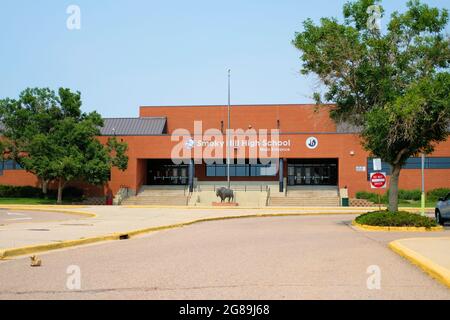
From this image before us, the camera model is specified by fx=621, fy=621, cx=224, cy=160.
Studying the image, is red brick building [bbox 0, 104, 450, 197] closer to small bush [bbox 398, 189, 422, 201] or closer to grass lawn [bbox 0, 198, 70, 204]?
small bush [bbox 398, 189, 422, 201]

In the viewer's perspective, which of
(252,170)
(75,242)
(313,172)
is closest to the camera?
(75,242)

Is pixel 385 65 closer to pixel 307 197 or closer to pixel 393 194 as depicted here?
pixel 393 194

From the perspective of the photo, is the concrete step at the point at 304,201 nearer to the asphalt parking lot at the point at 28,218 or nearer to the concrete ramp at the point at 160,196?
the concrete ramp at the point at 160,196

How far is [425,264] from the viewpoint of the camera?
10.7 m

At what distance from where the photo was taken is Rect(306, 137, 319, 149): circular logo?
195ft

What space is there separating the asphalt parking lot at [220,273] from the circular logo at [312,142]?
142 feet

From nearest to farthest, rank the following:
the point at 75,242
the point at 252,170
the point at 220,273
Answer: the point at 220,273 → the point at 75,242 → the point at 252,170

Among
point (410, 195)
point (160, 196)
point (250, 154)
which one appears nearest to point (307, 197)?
point (250, 154)

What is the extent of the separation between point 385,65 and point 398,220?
592 centimetres

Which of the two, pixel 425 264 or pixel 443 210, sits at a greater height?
pixel 443 210

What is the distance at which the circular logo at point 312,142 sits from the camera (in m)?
59.4

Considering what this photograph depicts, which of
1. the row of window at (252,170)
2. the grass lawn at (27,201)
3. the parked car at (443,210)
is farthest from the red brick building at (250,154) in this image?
the parked car at (443,210)

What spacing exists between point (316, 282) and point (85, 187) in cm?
5487

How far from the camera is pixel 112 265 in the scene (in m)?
11.3
